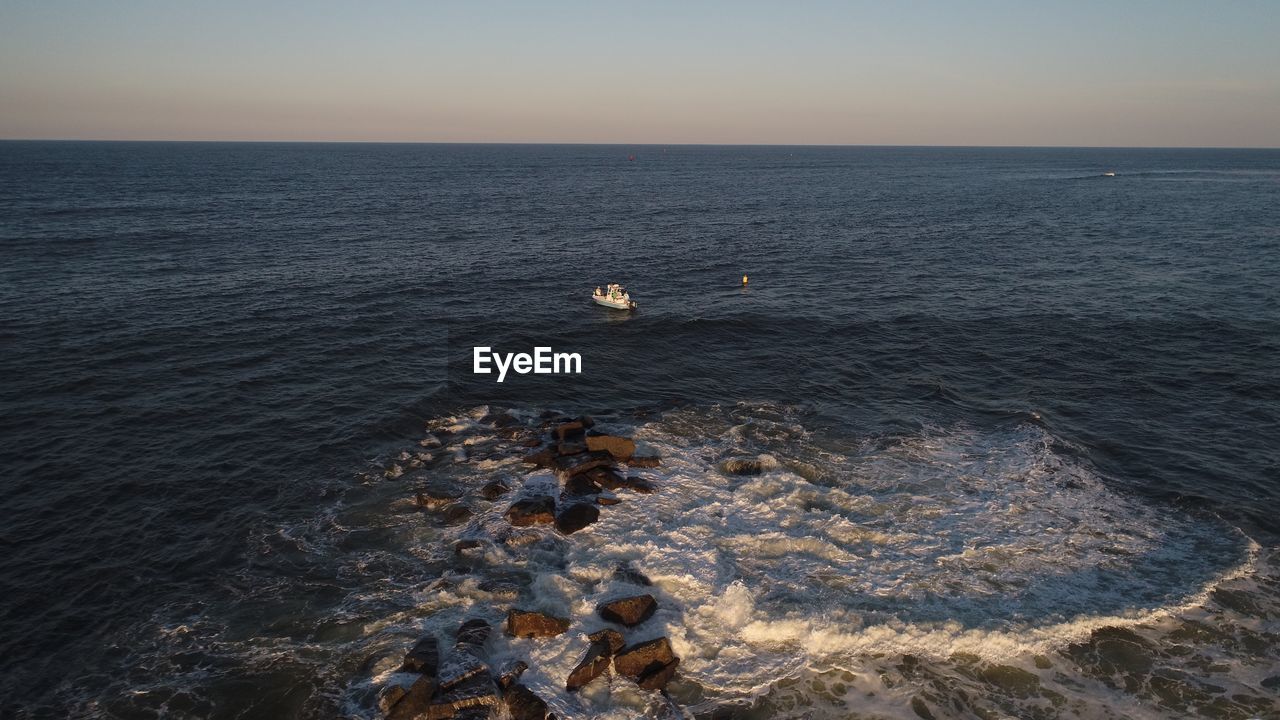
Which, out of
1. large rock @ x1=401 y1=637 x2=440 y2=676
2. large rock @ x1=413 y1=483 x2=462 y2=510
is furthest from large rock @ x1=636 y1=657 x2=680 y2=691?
large rock @ x1=413 y1=483 x2=462 y2=510

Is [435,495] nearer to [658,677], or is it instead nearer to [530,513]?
[530,513]

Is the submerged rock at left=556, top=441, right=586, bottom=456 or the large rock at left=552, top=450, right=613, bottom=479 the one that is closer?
the large rock at left=552, top=450, right=613, bottom=479

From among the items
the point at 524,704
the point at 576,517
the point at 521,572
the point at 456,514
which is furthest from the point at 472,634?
the point at 576,517

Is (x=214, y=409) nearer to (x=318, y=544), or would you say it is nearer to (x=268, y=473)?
(x=268, y=473)

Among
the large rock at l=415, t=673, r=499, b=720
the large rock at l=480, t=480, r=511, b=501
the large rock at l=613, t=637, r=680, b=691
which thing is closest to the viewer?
the large rock at l=415, t=673, r=499, b=720

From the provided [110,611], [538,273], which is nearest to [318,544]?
[110,611]

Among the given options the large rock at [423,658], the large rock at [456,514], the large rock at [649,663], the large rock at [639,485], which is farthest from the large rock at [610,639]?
the large rock at [639,485]

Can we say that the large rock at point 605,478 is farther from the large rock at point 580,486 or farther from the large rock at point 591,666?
the large rock at point 591,666

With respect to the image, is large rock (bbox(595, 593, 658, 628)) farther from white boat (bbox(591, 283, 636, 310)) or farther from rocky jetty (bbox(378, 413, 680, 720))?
white boat (bbox(591, 283, 636, 310))
